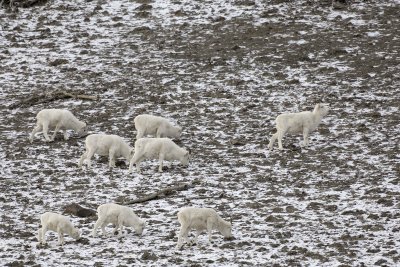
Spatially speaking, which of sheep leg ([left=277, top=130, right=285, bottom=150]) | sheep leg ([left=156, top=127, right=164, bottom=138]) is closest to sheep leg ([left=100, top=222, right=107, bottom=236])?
sheep leg ([left=156, top=127, right=164, bottom=138])

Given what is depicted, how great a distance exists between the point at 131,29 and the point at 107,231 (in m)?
17.1

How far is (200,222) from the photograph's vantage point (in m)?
14.4

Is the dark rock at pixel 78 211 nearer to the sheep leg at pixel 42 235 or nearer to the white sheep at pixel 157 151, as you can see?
the sheep leg at pixel 42 235

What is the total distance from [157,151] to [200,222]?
4.46 meters

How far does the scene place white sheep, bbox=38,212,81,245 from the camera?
14258 mm

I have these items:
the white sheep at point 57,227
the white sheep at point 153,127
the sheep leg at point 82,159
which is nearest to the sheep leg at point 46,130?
the white sheep at point 153,127

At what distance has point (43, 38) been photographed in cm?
3122

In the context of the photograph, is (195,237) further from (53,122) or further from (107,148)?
(53,122)

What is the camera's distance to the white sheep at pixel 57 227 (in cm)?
1426

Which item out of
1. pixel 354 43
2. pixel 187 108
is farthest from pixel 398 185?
pixel 354 43

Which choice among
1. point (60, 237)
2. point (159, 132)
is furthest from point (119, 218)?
point (159, 132)

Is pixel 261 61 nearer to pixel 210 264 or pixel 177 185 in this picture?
pixel 177 185

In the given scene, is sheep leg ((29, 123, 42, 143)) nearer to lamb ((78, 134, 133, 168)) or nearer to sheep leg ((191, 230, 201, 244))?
lamb ((78, 134, 133, 168))

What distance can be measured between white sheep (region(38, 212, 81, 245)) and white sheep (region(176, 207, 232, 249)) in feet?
5.77
